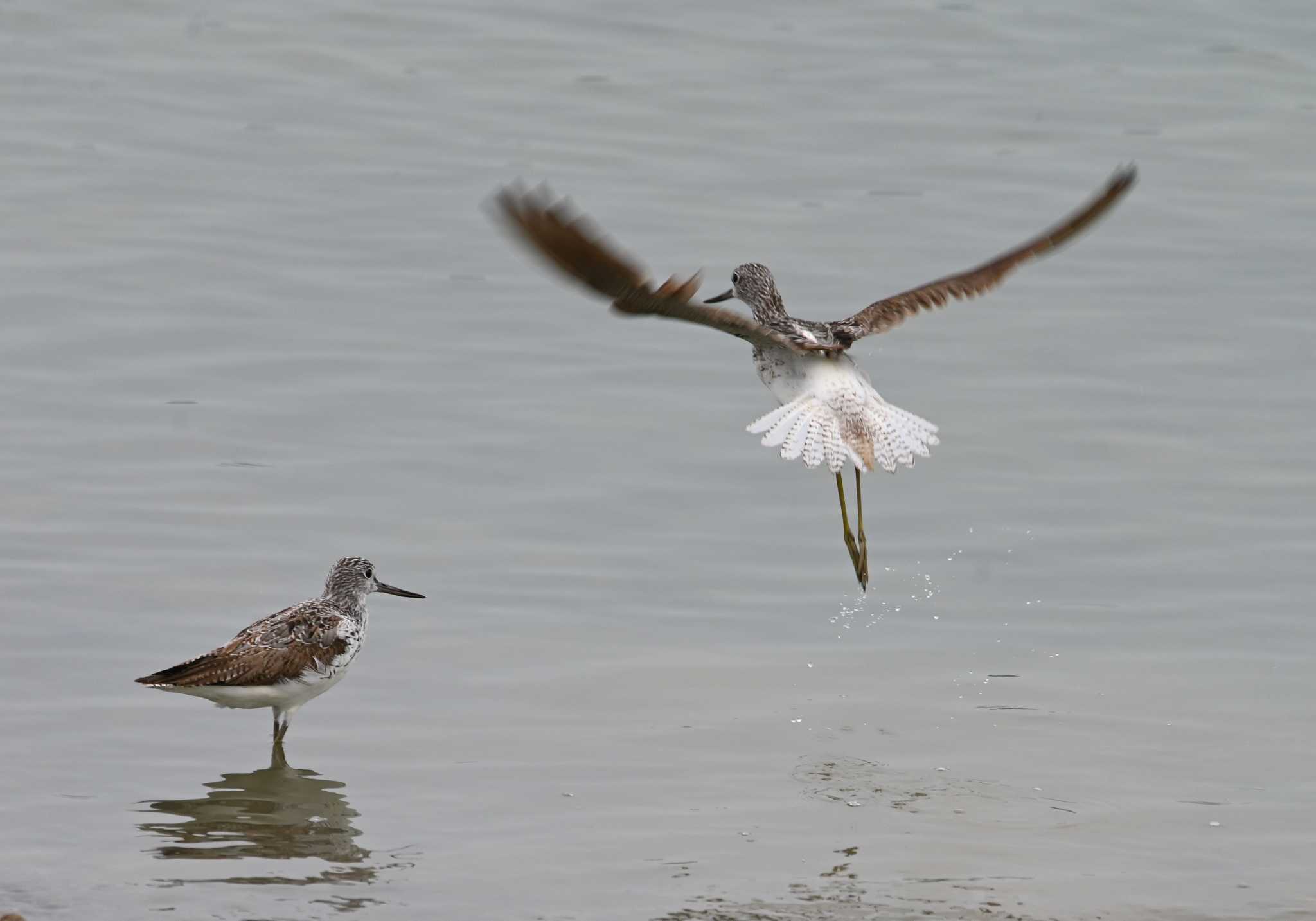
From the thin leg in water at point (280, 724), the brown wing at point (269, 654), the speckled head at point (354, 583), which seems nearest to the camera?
the brown wing at point (269, 654)

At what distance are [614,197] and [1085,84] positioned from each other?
22.6 feet

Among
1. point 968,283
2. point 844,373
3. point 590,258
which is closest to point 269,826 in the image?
point 590,258

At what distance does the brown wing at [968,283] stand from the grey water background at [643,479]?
2.00 meters

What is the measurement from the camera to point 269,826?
9266 mm

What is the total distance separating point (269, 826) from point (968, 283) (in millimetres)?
4254

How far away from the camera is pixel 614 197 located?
19.2 m

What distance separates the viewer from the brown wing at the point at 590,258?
7781 mm

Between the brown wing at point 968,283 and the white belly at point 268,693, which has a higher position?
the brown wing at point 968,283

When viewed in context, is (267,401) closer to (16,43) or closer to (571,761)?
(571,761)

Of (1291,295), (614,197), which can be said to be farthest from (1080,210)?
(614,197)

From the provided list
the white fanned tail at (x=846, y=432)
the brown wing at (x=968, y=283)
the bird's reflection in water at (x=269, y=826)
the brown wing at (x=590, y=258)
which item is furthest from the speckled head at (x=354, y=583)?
the brown wing at (x=590, y=258)

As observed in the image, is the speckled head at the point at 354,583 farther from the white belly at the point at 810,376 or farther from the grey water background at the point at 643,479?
the white belly at the point at 810,376

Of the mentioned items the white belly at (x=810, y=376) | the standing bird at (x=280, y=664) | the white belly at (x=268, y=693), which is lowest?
the white belly at (x=268, y=693)

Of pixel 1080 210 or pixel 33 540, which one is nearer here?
pixel 1080 210
